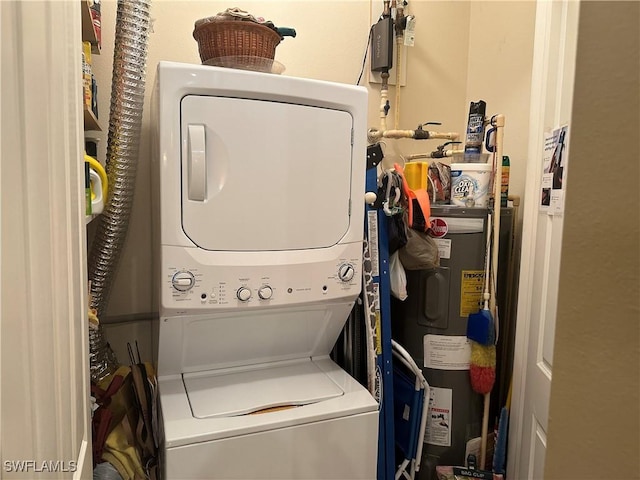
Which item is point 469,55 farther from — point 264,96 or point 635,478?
point 635,478

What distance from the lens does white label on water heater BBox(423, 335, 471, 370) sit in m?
1.85

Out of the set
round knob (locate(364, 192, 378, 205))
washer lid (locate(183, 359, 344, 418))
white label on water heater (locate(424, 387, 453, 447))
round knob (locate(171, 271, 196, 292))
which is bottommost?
white label on water heater (locate(424, 387, 453, 447))

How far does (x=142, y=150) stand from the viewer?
1877mm

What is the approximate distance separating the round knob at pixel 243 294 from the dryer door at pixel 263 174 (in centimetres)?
12

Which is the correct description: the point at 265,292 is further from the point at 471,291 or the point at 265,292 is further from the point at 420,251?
the point at 471,291

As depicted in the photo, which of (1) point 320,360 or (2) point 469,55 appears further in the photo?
(2) point 469,55

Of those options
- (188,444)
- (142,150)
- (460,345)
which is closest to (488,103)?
(460,345)

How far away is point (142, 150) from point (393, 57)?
1.25 metres

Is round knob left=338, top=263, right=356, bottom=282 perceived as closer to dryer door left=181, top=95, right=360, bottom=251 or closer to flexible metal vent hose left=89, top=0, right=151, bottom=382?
dryer door left=181, top=95, right=360, bottom=251

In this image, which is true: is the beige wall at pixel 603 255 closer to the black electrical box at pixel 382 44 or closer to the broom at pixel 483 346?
the broom at pixel 483 346

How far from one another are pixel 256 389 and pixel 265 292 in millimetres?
344

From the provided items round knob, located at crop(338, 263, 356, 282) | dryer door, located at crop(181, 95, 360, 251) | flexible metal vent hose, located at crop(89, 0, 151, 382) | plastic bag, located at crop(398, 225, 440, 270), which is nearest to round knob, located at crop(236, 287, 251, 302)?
dryer door, located at crop(181, 95, 360, 251)

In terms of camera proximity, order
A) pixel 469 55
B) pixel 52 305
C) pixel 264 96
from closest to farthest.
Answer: pixel 52 305, pixel 264 96, pixel 469 55

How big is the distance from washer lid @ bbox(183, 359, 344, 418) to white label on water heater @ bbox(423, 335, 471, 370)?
0.48m
